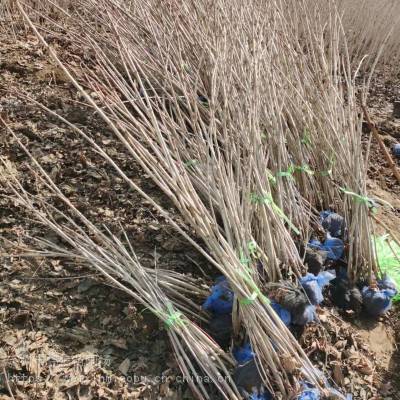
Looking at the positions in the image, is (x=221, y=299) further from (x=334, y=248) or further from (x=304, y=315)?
(x=334, y=248)

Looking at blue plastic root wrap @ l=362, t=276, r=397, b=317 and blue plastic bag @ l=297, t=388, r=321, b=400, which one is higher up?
blue plastic root wrap @ l=362, t=276, r=397, b=317

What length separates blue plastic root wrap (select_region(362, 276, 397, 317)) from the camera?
5.40 ft

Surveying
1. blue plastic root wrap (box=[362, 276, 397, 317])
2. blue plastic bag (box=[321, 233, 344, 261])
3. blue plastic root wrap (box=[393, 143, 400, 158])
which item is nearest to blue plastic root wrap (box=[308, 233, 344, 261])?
blue plastic bag (box=[321, 233, 344, 261])

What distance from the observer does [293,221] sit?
182 cm

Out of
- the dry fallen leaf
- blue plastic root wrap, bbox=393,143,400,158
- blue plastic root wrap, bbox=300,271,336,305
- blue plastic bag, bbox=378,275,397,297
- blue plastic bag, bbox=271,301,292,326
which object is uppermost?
blue plastic root wrap, bbox=393,143,400,158

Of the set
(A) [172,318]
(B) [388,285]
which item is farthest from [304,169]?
(A) [172,318]

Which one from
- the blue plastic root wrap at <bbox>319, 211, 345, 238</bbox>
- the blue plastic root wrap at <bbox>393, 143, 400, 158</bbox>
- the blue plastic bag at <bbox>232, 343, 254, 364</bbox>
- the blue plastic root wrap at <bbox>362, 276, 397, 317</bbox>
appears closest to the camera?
the blue plastic bag at <bbox>232, 343, 254, 364</bbox>

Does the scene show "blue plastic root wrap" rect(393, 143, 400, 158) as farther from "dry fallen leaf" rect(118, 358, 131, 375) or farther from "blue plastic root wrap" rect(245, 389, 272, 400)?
"dry fallen leaf" rect(118, 358, 131, 375)

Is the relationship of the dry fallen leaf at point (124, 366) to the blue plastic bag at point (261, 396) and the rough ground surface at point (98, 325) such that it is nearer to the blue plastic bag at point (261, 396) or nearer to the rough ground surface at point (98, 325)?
the rough ground surface at point (98, 325)

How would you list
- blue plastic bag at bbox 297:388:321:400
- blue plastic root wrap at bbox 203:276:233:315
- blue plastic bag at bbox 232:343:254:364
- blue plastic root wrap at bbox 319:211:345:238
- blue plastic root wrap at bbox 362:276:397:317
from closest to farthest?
blue plastic bag at bbox 297:388:321:400
blue plastic bag at bbox 232:343:254:364
blue plastic root wrap at bbox 203:276:233:315
blue plastic root wrap at bbox 362:276:397:317
blue plastic root wrap at bbox 319:211:345:238

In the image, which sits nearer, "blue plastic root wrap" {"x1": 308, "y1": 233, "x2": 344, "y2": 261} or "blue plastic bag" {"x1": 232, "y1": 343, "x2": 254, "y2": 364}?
"blue plastic bag" {"x1": 232, "y1": 343, "x2": 254, "y2": 364}

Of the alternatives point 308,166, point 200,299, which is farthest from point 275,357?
point 308,166

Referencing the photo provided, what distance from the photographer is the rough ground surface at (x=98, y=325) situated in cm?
135

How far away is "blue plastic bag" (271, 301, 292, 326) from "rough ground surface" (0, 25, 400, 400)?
10 centimetres
